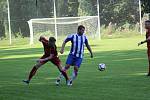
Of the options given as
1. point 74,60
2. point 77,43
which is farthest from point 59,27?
point 77,43

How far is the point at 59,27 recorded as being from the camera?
5516cm

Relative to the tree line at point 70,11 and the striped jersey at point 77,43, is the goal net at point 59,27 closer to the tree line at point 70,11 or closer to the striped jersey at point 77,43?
the tree line at point 70,11

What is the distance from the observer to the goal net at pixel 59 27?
53.9 meters

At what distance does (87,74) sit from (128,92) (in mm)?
5973

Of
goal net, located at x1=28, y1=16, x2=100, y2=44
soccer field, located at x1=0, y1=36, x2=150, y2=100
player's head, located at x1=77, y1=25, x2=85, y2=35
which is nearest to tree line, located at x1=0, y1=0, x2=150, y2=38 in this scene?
goal net, located at x1=28, y1=16, x2=100, y2=44

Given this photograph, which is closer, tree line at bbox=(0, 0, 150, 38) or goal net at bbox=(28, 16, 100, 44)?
goal net at bbox=(28, 16, 100, 44)

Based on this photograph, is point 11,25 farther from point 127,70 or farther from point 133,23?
point 127,70

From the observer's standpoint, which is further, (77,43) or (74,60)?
(74,60)

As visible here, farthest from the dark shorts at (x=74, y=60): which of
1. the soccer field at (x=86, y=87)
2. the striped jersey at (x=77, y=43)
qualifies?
the soccer field at (x=86, y=87)

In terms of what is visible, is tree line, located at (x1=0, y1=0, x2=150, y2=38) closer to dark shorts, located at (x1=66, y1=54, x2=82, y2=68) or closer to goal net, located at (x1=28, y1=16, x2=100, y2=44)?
goal net, located at (x1=28, y1=16, x2=100, y2=44)

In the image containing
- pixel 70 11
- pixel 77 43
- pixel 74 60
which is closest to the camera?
pixel 77 43

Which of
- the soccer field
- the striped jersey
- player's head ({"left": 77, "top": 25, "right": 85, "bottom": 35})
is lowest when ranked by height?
the soccer field

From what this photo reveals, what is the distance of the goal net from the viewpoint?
53.9 meters

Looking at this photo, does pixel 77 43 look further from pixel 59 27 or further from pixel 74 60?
pixel 59 27
